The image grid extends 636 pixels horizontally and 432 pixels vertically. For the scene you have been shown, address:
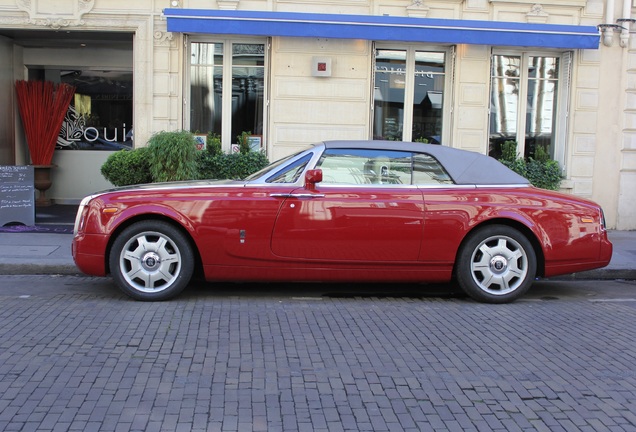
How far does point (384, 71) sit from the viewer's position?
1235 cm

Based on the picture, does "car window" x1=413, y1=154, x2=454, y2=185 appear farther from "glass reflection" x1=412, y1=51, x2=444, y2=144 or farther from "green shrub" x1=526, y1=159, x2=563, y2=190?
"green shrub" x1=526, y1=159, x2=563, y2=190

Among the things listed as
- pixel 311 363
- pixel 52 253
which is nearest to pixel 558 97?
pixel 52 253

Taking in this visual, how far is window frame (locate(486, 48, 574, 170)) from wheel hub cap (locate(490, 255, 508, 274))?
575cm

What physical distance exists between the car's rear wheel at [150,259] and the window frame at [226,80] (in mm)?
5319

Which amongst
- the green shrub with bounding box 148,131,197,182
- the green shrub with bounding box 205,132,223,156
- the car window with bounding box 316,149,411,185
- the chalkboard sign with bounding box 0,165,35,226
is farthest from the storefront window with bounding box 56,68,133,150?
the car window with bounding box 316,149,411,185

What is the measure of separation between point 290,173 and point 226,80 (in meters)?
5.43

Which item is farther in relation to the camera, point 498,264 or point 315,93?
point 315,93

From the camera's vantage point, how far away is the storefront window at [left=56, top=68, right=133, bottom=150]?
1408cm

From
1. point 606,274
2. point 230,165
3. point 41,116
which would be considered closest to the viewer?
point 606,274

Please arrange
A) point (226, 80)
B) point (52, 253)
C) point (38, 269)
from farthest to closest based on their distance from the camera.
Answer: point (226, 80)
point (52, 253)
point (38, 269)

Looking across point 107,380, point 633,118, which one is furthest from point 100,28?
point 633,118

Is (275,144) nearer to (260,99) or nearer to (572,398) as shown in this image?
(260,99)

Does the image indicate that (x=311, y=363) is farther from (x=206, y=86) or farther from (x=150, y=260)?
(x=206, y=86)

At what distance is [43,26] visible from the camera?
37.6ft
